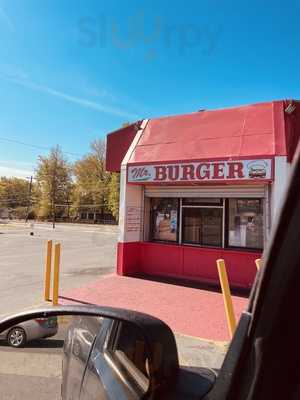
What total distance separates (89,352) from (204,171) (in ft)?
25.7

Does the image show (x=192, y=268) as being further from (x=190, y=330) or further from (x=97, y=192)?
(x=97, y=192)

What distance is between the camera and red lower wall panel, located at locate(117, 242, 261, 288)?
973cm

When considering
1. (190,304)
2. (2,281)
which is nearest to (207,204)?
(190,304)

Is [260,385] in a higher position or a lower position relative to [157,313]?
higher

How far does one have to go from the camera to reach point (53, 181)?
251ft

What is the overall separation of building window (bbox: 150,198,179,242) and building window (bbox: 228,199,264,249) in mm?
1901

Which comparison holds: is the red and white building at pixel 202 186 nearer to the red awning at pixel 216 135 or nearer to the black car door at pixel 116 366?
the red awning at pixel 216 135

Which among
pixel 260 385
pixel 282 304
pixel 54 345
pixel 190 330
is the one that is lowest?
pixel 190 330

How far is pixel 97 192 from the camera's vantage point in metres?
68.8

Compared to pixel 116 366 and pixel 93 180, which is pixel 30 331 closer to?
pixel 116 366

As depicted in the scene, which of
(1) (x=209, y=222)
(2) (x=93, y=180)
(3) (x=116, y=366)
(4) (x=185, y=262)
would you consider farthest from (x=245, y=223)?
(2) (x=93, y=180)

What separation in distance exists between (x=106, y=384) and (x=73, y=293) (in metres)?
7.45

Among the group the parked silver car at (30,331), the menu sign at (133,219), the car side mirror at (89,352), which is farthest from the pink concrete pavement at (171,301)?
the parked silver car at (30,331)

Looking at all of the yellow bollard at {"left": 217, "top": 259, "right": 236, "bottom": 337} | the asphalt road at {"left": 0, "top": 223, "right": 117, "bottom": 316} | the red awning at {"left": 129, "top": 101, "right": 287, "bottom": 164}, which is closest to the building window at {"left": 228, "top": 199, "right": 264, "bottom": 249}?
the red awning at {"left": 129, "top": 101, "right": 287, "bottom": 164}
